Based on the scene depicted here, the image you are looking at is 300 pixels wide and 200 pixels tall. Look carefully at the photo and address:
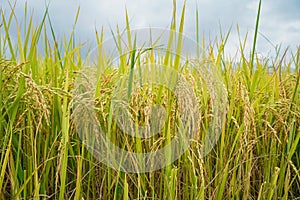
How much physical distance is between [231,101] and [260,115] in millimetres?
157

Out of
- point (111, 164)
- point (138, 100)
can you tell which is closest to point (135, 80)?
point (138, 100)

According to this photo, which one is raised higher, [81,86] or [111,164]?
[81,86]

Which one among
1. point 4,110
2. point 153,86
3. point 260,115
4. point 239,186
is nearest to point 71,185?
point 4,110

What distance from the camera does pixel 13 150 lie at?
1.38 meters

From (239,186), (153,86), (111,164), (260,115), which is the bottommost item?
(239,186)

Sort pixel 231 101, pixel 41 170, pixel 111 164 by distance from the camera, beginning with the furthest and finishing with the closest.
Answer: pixel 231 101 → pixel 41 170 → pixel 111 164

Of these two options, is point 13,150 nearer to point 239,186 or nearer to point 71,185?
point 71,185

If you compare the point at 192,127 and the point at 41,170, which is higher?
the point at 192,127

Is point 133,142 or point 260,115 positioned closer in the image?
point 133,142

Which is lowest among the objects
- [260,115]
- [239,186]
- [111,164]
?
[239,186]

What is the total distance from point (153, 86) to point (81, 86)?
26cm

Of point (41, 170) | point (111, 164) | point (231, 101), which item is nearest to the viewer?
point (111, 164)

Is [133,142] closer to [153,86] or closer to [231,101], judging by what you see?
[153,86]

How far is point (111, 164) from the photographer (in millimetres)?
1285
